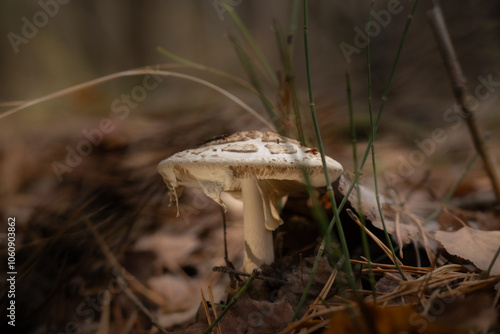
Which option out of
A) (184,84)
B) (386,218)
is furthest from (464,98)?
(184,84)

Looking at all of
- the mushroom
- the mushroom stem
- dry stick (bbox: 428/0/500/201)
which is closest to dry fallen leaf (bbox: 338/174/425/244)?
the mushroom

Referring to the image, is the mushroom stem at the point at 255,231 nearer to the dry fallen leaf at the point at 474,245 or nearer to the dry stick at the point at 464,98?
the dry fallen leaf at the point at 474,245

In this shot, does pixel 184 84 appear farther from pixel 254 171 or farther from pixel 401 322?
pixel 401 322

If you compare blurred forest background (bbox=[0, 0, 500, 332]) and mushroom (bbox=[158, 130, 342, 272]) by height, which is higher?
blurred forest background (bbox=[0, 0, 500, 332])

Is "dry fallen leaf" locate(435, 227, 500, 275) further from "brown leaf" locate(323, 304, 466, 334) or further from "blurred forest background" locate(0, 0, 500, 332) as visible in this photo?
"blurred forest background" locate(0, 0, 500, 332)

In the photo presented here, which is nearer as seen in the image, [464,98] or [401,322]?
[401,322]

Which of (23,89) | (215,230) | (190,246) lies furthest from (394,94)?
(23,89)
